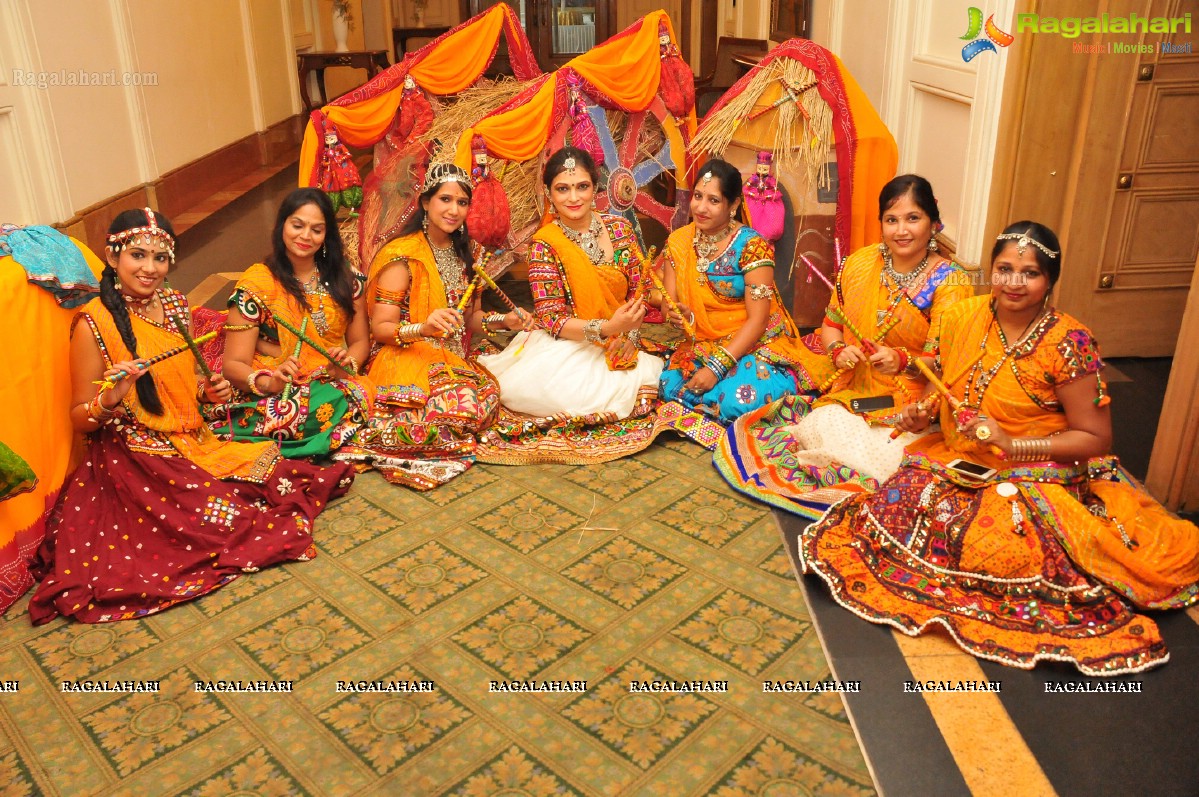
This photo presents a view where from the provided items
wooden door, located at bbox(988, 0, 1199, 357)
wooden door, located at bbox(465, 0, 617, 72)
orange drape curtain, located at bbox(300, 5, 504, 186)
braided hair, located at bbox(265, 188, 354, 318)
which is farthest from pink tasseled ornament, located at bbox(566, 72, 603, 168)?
wooden door, located at bbox(465, 0, 617, 72)

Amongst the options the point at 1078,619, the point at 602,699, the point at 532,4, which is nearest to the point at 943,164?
the point at 1078,619

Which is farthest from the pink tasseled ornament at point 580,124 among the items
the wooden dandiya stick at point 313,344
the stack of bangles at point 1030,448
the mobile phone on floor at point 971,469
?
the stack of bangles at point 1030,448

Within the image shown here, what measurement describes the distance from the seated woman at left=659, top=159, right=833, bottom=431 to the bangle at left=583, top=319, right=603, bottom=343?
32 cm

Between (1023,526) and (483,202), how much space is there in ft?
9.57

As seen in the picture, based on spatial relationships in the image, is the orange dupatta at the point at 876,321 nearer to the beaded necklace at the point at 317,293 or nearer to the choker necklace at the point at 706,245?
the choker necklace at the point at 706,245

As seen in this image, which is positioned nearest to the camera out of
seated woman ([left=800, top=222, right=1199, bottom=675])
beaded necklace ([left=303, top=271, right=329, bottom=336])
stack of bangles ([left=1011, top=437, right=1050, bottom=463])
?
seated woman ([left=800, top=222, right=1199, bottom=675])

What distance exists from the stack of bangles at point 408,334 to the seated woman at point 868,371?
4.00 feet

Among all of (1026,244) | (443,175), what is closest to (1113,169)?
(1026,244)

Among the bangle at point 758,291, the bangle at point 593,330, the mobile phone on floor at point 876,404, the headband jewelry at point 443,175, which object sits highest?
the headband jewelry at point 443,175

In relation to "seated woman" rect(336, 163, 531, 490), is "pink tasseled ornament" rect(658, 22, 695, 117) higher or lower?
higher

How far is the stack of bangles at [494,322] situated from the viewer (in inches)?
145

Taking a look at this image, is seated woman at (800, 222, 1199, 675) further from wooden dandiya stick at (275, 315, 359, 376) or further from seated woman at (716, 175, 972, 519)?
wooden dandiya stick at (275, 315, 359, 376)

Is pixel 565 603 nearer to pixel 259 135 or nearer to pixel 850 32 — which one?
pixel 850 32

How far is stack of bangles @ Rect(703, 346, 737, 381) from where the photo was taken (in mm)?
3607
